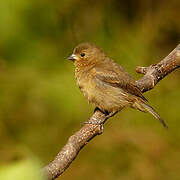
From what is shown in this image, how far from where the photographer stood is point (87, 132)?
10.3 ft

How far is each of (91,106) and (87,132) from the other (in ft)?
6.39

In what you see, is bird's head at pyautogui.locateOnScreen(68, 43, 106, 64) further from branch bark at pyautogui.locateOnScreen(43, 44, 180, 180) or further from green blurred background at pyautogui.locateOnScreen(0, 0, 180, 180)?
branch bark at pyautogui.locateOnScreen(43, 44, 180, 180)

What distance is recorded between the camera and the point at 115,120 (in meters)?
5.28

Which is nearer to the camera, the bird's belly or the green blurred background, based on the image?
the bird's belly

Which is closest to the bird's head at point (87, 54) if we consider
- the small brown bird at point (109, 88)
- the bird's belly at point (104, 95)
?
the small brown bird at point (109, 88)

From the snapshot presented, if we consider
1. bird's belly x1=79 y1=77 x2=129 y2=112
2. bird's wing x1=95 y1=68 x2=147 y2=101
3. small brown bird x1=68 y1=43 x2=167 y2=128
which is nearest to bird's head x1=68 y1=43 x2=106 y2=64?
small brown bird x1=68 y1=43 x2=167 y2=128

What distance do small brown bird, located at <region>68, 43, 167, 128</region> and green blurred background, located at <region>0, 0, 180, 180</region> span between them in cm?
49

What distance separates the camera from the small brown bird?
4.18m

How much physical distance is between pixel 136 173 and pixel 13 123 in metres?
1.82

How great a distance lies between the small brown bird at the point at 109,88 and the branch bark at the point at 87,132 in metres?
0.11

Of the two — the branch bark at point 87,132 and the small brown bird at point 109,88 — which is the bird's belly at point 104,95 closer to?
the small brown bird at point 109,88

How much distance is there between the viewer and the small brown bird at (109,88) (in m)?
4.18

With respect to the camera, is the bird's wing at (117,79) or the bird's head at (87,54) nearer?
the bird's wing at (117,79)

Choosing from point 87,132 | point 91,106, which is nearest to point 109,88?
point 91,106
